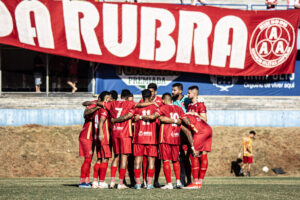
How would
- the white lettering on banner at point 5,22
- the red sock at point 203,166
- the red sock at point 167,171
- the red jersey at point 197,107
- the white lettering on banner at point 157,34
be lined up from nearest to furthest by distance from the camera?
the red sock at point 167,171
the red sock at point 203,166
the red jersey at point 197,107
the white lettering on banner at point 5,22
the white lettering on banner at point 157,34

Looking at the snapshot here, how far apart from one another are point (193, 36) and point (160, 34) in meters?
1.77

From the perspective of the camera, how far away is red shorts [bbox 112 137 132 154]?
500 inches

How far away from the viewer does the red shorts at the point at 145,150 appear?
1273cm

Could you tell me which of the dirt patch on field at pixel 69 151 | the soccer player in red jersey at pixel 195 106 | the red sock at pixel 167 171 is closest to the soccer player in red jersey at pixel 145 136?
the red sock at pixel 167 171

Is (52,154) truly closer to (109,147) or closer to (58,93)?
(58,93)

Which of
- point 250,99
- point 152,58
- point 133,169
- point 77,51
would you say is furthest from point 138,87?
point 133,169

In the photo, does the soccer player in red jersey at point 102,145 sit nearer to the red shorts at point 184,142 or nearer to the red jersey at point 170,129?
the red jersey at point 170,129

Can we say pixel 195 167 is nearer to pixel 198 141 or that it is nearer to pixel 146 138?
pixel 198 141

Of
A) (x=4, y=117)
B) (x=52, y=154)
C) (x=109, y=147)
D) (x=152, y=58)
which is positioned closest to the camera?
(x=109, y=147)

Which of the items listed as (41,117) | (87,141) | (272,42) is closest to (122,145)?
(87,141)

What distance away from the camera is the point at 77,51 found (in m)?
28.5

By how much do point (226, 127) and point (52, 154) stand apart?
358 inches

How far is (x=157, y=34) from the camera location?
29031 millimetres

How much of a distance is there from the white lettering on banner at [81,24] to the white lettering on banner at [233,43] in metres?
6.32
